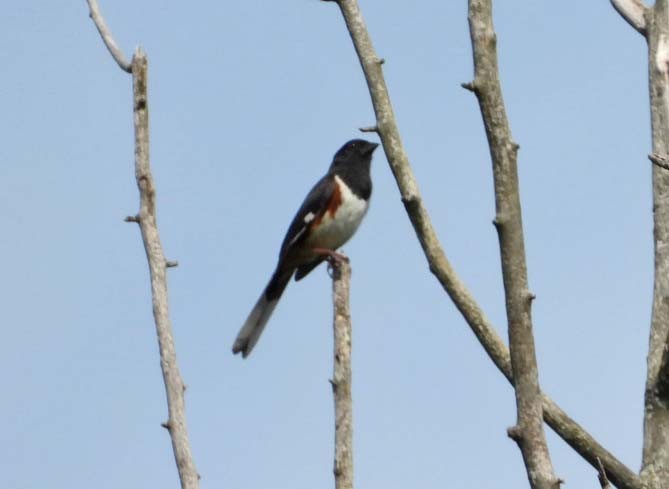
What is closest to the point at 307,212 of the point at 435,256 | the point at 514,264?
the point at 435,256

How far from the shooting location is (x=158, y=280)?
11.9ft

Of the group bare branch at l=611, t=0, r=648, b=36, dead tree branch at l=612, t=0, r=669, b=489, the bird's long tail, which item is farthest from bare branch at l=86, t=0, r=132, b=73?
the bird's long tail

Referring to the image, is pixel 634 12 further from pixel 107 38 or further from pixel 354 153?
pixel 354 153

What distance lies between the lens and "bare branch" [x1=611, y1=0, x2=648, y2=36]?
5.36m

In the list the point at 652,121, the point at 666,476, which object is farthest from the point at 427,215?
the point at 652,121

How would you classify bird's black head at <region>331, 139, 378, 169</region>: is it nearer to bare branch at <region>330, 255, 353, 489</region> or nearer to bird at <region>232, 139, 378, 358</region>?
bird at <region>232, 139, 378, 358</region>

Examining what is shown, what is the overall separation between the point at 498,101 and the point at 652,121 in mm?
1875

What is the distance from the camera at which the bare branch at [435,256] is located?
3.95 metres

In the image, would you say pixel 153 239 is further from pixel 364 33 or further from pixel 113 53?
pixel 364 33

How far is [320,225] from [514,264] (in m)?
6.18

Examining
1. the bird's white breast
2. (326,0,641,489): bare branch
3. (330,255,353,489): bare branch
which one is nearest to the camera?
(330,255,353,489): bare branch

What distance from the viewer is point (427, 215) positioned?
13.0 ft

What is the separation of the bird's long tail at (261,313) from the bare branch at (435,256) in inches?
158

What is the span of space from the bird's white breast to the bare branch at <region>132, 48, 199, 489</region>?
17.2ft
